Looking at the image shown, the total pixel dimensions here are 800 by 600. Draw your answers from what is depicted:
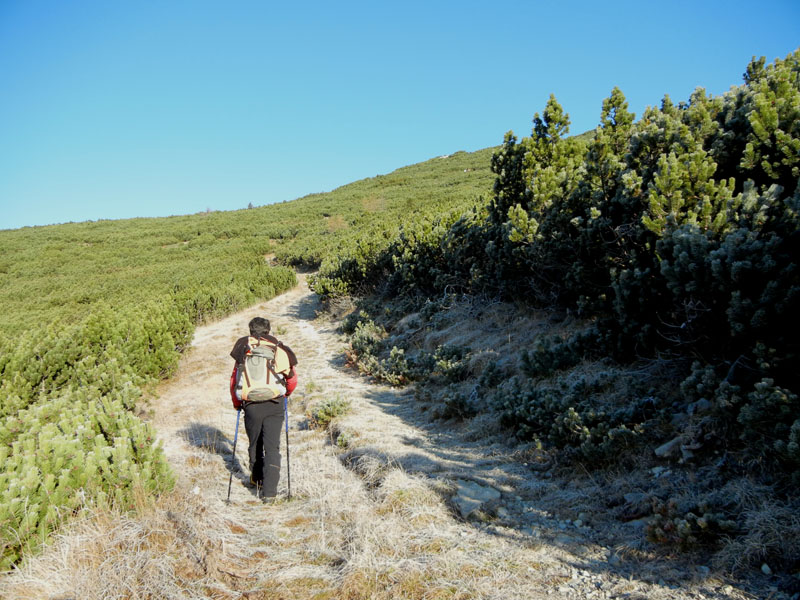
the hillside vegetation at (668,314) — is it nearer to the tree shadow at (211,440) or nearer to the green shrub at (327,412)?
the green shrub at (327,412)

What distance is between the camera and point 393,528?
346 centimetres

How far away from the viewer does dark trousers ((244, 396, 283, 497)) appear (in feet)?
15.0

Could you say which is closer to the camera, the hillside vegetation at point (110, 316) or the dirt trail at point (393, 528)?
the dirt trail at point (393, 528)

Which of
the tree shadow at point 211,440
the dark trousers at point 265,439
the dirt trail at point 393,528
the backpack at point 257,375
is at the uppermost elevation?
the backpack at point 257,375

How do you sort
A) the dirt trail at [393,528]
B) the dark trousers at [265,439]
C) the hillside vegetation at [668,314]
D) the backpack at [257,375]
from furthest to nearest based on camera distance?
the backpack at [257,375] < the dark trousers at [265,439] < the hillside vegetation at [668,314] < the dirt trail at [393,528]

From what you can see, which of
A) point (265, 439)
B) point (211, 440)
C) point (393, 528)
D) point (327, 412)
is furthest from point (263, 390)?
point (211, 440)

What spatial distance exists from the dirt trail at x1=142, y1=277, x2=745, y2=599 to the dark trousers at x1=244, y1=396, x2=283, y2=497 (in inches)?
8.6

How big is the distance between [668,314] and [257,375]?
4.27 m

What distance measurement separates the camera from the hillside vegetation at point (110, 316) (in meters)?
3.38

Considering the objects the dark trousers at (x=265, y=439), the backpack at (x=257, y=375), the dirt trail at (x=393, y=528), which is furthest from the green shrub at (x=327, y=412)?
the backpack at (x=257, y=375)

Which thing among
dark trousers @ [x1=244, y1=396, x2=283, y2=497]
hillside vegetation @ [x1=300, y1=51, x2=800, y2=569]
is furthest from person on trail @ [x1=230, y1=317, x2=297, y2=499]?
hillside vegetation @ [x1=300, y1=51, x2=800, y2=569]

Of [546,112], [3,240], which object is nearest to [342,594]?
[546,112]

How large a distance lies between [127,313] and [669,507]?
10741 mm

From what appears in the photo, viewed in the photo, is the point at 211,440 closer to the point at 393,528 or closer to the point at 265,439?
the point at 265,439
